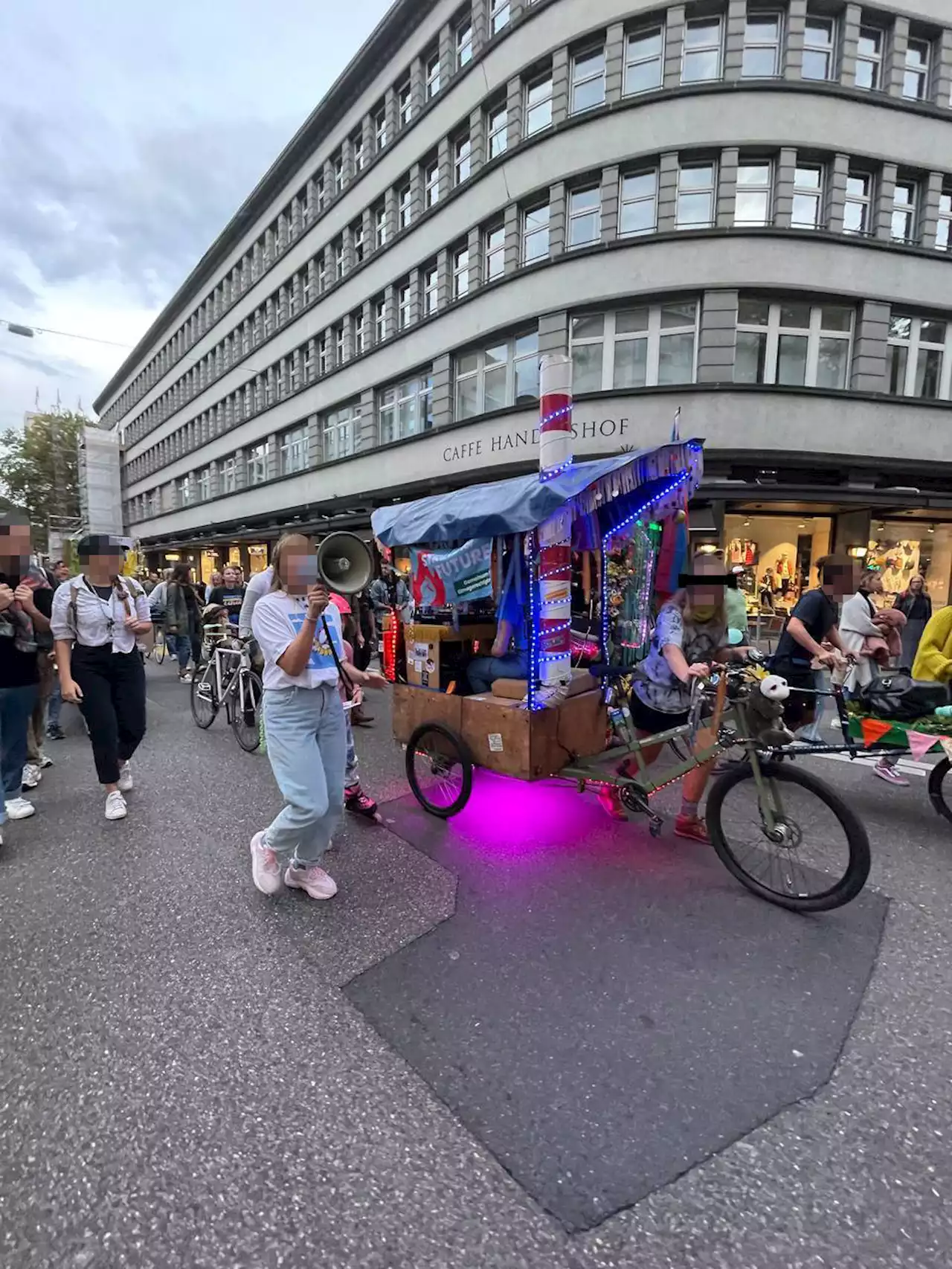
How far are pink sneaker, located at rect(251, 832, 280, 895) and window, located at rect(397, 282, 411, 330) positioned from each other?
19.9 meters

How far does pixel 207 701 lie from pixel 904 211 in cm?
1846

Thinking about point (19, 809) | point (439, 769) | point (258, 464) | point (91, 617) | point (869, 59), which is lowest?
point (19, 809)

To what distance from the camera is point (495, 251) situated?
16891mm

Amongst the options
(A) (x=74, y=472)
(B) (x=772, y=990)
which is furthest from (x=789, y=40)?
(A) (x=74, y=472)

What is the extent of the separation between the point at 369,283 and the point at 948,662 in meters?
22.5

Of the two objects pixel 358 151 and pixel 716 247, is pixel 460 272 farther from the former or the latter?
pixel 358 151

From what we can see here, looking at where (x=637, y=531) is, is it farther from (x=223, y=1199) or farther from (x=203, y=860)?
(x=223, y=1199)

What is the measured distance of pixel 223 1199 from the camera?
176cm

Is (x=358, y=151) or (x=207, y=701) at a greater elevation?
(x=358, y=151)

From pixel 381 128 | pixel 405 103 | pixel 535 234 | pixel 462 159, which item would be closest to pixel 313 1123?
pixel 535 234

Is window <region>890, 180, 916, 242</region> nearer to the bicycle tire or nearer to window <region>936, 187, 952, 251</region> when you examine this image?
window <region>936, 187, 952, 251</region>

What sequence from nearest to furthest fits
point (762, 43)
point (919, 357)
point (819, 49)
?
1. point (762, 43)
2. point (819, 49)
3. point (919, 357)

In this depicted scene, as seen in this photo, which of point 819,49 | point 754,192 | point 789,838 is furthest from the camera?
point 754,192

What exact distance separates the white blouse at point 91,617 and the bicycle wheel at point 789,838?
4.21m
